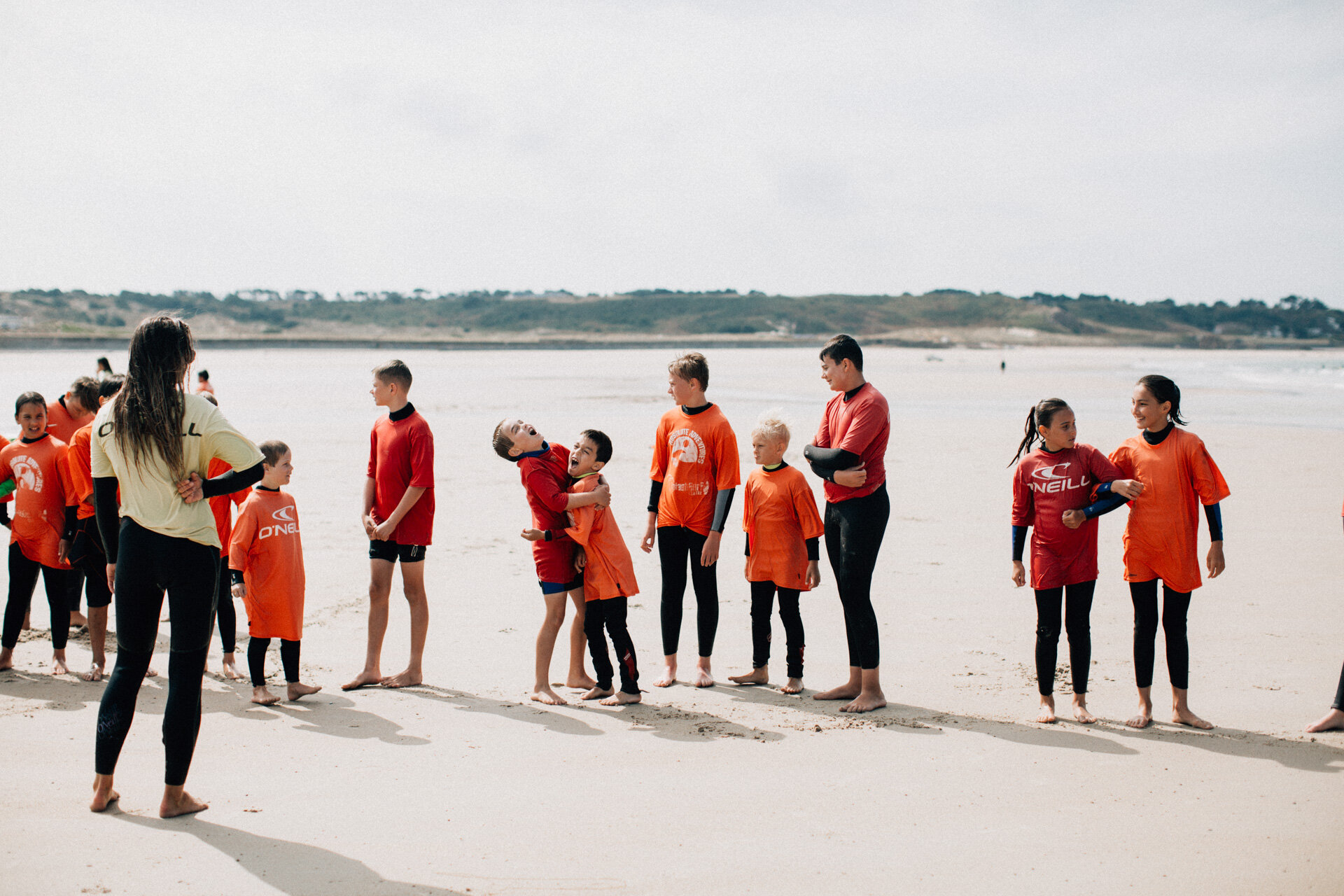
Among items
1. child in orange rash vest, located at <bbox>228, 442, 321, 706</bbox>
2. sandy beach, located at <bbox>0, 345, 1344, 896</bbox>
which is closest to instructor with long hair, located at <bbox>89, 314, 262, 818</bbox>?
sandy beach, located at <bbox>0, 345, 1344, 896</bbox>

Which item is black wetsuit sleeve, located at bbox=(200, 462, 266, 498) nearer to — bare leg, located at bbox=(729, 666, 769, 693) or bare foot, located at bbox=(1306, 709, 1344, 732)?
bare leg, located at bbox=(729, 666, 769, 693)

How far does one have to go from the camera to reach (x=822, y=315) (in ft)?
517

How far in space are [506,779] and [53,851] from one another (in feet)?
5.43

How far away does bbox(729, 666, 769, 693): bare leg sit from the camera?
550cm

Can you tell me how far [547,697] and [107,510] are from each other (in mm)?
2389

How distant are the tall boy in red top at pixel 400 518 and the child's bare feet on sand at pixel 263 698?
16.1 inches

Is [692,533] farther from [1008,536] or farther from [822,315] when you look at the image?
[822,315]

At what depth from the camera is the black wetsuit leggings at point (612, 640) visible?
515 cm

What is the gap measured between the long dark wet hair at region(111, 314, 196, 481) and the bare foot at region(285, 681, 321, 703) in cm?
198

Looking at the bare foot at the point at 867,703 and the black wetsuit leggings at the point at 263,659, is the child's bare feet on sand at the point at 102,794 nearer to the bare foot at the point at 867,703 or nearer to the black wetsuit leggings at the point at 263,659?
the black wetsuit leggings at the point at 263,659

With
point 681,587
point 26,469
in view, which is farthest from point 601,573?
point 26,469

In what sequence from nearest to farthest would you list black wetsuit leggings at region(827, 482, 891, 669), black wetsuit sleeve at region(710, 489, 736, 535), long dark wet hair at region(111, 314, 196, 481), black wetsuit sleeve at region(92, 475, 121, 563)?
long dark wet hair at region(111, 314, 196, 481), black wetsuit sleeve at region(92, 475, 121, 563), black wetsuit leggings at region(827, 482, 891, 669), black wetsuit sleeve at region(710, 489, 736, 535)

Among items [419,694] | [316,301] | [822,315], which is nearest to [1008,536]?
[419,694]

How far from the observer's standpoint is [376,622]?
547cm
